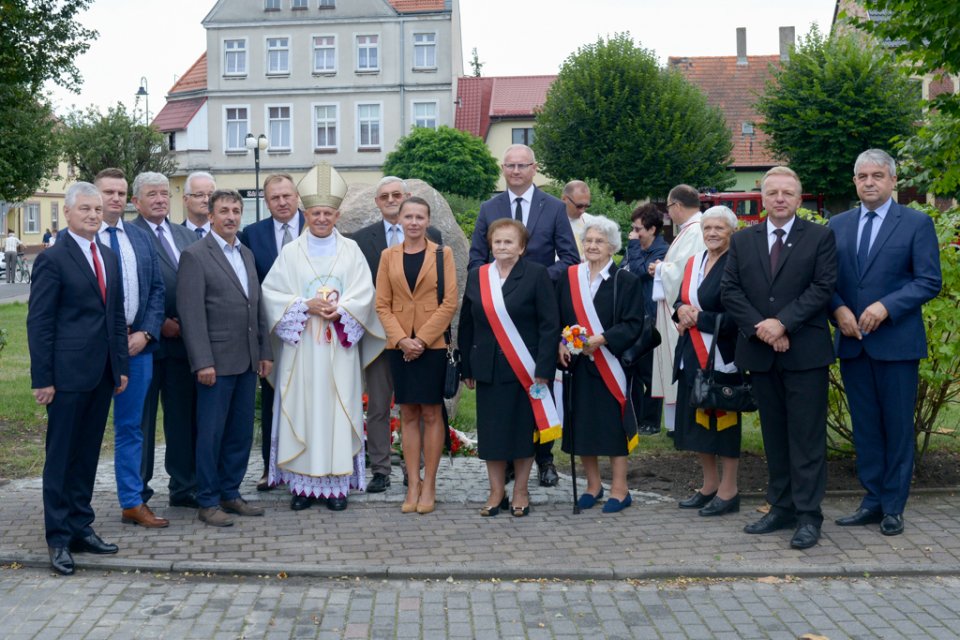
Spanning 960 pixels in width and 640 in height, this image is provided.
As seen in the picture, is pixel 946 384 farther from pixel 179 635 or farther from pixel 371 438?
pixel 179 635

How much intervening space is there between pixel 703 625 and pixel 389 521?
268 centimetres

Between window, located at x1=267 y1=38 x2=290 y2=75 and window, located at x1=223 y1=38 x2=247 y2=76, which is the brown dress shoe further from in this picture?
window, located at x1=223 y1=38 x2=247 y2=76

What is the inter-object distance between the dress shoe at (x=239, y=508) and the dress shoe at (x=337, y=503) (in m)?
0.49

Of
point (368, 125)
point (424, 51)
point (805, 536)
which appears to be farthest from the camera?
point (368, 125)

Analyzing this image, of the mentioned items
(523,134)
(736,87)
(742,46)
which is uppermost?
(742,46)

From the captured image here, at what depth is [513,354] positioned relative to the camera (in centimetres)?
749

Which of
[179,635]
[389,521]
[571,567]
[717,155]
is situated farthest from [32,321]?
[717,155]

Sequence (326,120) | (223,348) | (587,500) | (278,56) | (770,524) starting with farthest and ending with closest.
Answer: (278,56), (326,120), (587,500), (223,348), (770,524)

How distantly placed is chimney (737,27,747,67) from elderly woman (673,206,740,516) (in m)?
52.8

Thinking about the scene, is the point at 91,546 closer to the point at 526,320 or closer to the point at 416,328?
the point at 416,328

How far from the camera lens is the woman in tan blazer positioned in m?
7.65

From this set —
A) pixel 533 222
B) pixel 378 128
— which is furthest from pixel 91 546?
pixel 378 128

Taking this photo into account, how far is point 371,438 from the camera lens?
27.5 ft

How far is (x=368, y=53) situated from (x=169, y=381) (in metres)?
47.8
